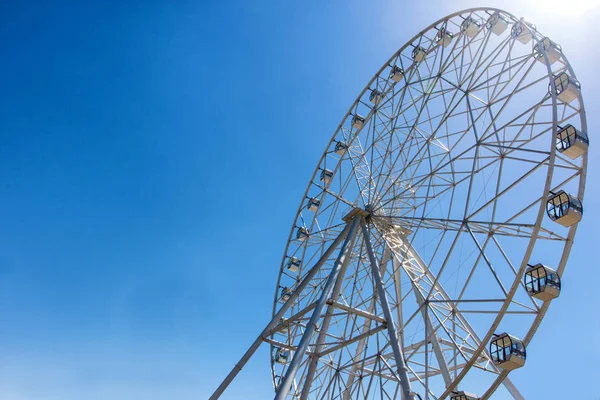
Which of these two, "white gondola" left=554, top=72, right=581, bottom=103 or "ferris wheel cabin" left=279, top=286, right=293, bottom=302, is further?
"ferris wheel cabin" left=279, top=286, right=293, bottom=302

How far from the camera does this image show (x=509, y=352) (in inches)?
578

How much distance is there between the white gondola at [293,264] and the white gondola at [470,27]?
14.7 m

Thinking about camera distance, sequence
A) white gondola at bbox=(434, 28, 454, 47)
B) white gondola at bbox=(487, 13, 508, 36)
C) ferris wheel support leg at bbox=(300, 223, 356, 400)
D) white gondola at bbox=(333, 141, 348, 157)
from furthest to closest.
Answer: white gondola at bbox=(333, 141, 348, 157) < white gondola at bbox=(434, 28, 454, 47) < white gondola at bbox=(487, 13, 508, 36) < ferris wheel support leg at bbox=(300, 223, 356, 400)

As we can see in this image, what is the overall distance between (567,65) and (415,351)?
12.4m

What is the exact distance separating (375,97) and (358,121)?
167cm

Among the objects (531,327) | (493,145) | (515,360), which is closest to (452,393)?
(515,360)

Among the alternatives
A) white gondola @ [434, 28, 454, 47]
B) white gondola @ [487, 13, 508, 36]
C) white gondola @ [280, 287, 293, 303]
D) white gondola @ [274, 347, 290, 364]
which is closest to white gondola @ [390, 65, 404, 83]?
white gondola @ [434, 28, 454, 47]

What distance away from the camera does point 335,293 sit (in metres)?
→ 21.0

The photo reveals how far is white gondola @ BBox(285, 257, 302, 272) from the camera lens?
28.6 meters

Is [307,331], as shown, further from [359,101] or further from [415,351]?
[359,101]

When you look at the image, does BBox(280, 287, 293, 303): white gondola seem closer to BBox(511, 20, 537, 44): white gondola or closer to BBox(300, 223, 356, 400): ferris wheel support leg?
BBox(300, 223, 356, 400): ferris wheel support leg

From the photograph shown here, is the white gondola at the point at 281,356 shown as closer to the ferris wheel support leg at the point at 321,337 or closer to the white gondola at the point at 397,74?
the ferris wheel support leg at the point at 321,337

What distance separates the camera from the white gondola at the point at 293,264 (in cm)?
2859

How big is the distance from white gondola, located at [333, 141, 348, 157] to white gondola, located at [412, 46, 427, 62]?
6.06 metres
